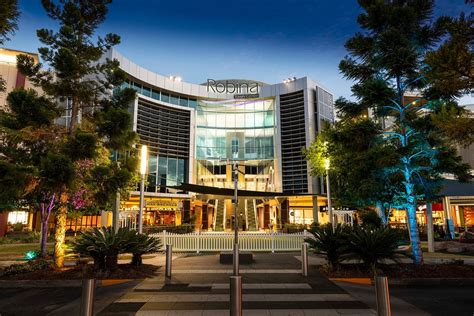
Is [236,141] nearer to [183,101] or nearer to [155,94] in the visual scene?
[183,101]

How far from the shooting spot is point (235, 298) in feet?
12.7

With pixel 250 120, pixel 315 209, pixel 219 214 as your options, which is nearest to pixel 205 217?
pixel 219 214

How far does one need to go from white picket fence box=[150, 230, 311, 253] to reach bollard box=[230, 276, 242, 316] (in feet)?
44.1

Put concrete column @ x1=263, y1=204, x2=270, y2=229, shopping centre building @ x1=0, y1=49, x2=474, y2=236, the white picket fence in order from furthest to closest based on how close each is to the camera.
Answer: concrete column @ x1=263, y1=204, x2=270, y2=229
shopping centre building @ x1=0, y1=49, x2=474, y2=236
the white picket fence

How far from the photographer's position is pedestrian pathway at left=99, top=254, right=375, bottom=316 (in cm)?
625

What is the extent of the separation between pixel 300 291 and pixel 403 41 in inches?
374

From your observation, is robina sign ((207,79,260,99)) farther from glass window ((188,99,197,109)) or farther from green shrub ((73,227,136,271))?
green shrub ((73,227,136,271))

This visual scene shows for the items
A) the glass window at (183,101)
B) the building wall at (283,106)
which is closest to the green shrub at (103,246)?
the building wall at (283,106)

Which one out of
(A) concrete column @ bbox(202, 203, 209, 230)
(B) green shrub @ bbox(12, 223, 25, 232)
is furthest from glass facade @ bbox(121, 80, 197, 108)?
(B) green shrub @ bbox(12, 223, 25, 232)

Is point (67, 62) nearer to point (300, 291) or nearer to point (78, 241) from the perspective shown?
point (78, 241)

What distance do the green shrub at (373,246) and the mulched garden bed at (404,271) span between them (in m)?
0.43

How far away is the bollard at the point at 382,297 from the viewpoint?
385 centimetres

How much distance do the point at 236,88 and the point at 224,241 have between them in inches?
1285

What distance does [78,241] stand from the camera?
31.8 feet
